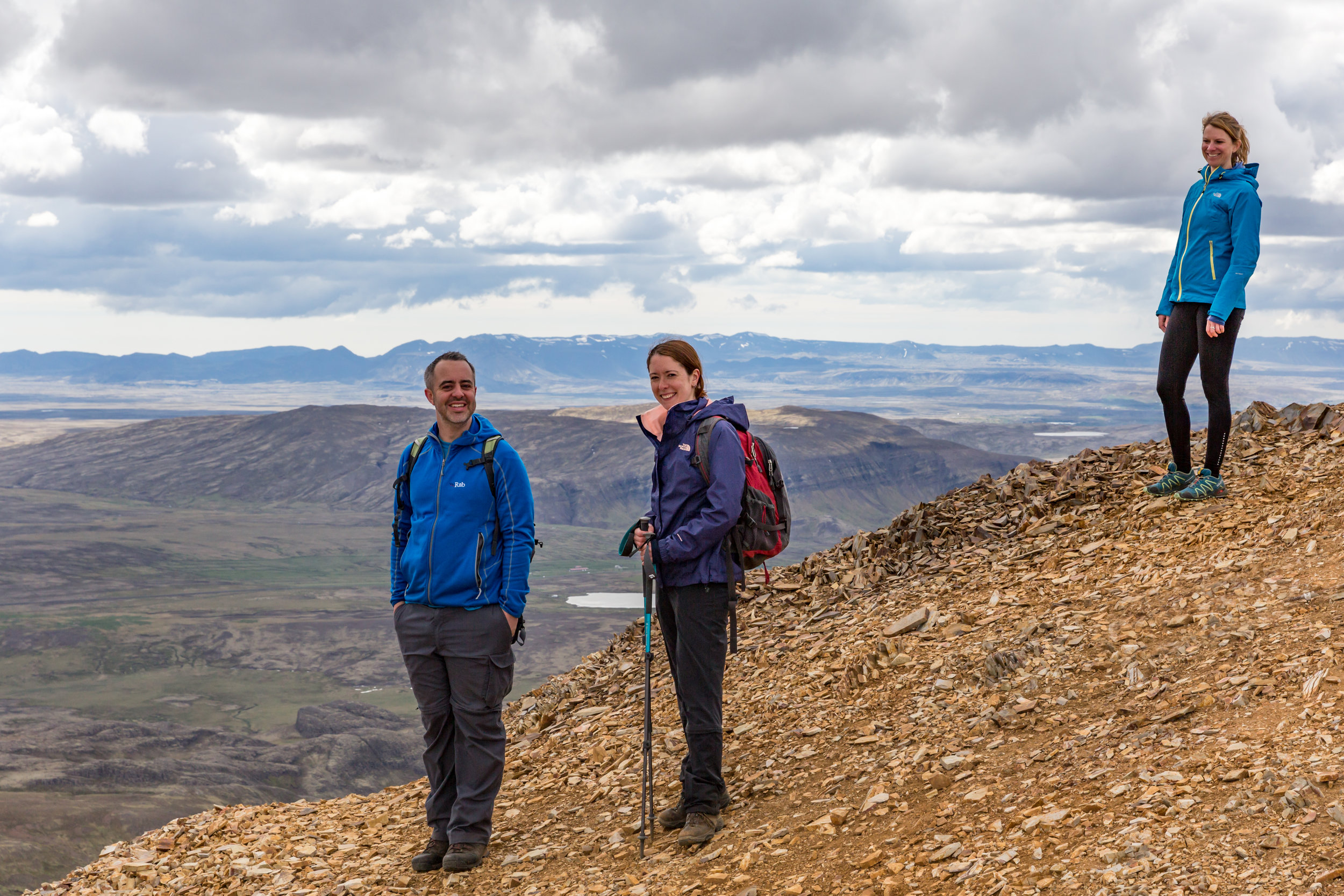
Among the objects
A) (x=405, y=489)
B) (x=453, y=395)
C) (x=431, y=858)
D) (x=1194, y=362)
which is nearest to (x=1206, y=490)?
(x=1194, y=362)

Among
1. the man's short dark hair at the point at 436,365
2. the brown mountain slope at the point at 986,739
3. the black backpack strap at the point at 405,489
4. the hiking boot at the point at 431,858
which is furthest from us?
the hiking boot at the point at 431,858

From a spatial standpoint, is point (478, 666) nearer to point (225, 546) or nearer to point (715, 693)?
point (715, 693)

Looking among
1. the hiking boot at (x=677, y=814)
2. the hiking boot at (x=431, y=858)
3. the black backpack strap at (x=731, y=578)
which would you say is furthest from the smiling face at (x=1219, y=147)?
the hiking boot at (x=431, y=858)

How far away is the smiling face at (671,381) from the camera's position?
18.6 ft

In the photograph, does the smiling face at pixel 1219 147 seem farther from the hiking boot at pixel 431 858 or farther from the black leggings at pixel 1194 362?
the hiking boot at pixel 431 858

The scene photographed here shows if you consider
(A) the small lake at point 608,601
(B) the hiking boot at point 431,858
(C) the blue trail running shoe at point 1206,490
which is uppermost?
(C) the blue trail running shoe at point 1206,490

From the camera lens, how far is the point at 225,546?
194 meters

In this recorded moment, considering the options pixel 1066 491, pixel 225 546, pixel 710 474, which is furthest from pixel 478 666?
pixel 225 546

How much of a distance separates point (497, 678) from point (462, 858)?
3.91ft

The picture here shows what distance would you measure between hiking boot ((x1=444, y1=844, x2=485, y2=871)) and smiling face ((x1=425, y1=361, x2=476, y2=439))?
2542 millimetres

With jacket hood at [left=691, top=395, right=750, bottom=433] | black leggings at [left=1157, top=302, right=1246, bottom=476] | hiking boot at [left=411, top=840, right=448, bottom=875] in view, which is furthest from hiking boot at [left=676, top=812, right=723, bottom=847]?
black leggings at [left=1157, top=302, right=1246, bottom=476]

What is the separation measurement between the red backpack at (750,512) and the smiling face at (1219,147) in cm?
466

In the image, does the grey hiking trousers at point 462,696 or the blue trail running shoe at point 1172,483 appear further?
the blue trail running shoe at point 1172,483

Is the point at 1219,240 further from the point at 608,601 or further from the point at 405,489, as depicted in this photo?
the point at 608,601
